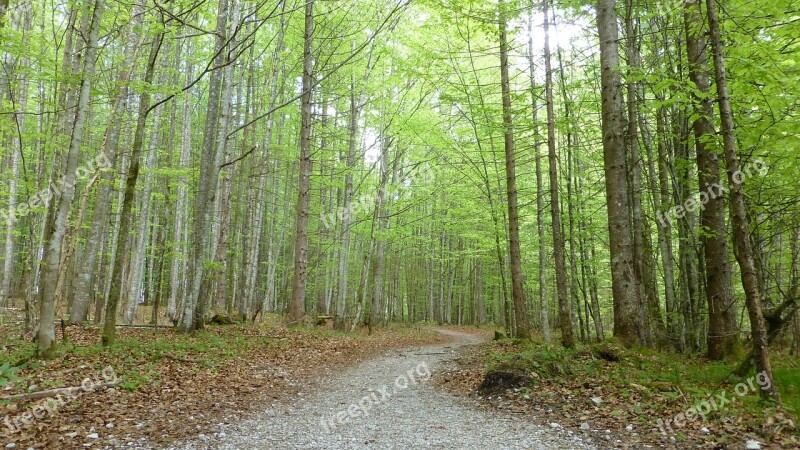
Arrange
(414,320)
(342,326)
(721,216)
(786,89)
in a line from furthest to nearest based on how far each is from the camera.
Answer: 1. (414,320)
2. (342,326)
3. (721,216)
4. (786,89)

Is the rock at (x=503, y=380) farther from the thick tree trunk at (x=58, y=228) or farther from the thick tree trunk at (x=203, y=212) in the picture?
the thick tree trunk at (x=203, y=212)

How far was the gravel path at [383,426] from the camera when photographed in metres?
4.84

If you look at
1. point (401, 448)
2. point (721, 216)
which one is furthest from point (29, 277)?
point (721, 216)

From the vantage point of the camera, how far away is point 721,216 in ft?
25.7

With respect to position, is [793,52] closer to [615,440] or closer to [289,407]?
[615,440]

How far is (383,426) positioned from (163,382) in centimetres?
373

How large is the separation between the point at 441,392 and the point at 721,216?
599 centimetres

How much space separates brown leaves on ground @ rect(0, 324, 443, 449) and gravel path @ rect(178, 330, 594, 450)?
0.49 meters

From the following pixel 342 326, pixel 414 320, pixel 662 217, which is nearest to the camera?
pixel 662 217

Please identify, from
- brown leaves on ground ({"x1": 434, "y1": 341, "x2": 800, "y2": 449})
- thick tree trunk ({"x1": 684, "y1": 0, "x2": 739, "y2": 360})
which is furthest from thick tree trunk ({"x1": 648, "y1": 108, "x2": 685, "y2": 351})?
Answer: brown leaves on ground ({"x1": 434, "y1": 341, "x2": 800, "y2": 449})

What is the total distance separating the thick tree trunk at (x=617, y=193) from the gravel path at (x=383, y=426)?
3.23m

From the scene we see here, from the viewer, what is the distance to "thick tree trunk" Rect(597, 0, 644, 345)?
765 centimetres

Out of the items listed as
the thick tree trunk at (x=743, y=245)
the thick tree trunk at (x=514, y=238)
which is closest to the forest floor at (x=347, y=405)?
the thick tree trunk at (x=743, y=245)

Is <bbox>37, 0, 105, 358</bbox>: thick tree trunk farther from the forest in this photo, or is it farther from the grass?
the grass
